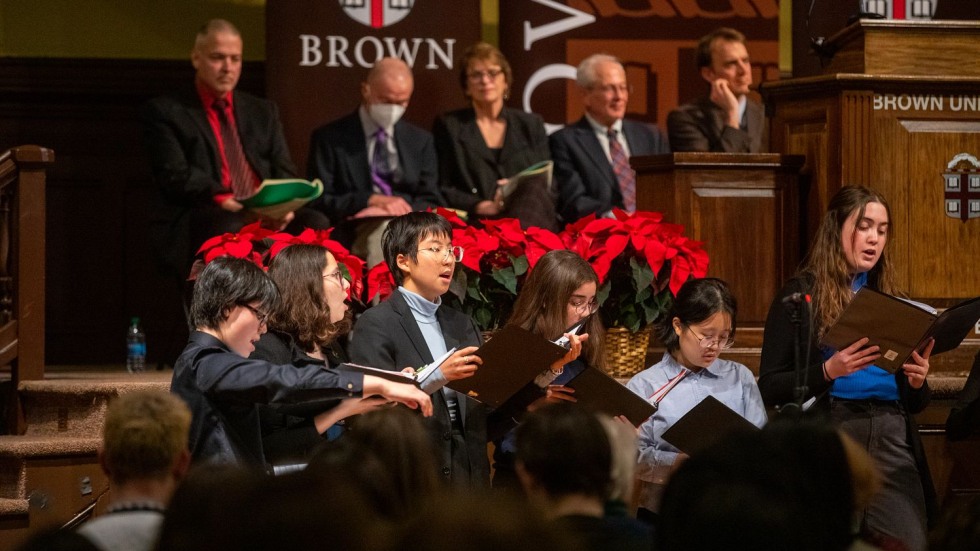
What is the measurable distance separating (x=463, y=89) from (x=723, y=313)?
122 inches

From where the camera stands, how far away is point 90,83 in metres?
7.79

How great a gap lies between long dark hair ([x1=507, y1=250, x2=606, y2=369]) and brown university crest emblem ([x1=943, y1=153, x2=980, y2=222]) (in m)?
1.52

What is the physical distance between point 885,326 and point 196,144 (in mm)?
3488

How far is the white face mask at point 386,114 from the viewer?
684 centimetres

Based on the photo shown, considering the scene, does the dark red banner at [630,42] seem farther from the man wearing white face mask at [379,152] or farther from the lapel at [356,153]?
the lapel at [356,153]

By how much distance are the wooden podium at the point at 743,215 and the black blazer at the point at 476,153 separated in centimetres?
173

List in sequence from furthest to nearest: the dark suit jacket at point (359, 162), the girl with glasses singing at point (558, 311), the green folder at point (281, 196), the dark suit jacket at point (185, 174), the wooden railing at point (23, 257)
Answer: the dark suit jacket at point (359, 162), the dark suit jacket at point (185, 174), the green folder at point (281, 196), the wooden railing at point (23, 257), the girl with glasses singing at point (558, 311)

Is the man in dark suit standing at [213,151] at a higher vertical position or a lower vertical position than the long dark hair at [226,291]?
higher

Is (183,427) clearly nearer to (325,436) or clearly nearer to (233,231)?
(325,436)

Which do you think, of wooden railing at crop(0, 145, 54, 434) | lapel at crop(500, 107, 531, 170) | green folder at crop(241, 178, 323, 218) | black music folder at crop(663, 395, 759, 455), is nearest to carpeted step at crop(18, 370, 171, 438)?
wooden railing at crop(0, 145, 54, 434)

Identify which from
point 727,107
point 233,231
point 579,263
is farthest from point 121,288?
point 579,263

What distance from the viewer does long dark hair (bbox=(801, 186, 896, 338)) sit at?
14.2 feet

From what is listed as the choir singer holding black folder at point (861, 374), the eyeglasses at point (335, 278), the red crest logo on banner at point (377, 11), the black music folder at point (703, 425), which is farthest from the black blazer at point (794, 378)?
the red crest logo on banner at point (377, 11)

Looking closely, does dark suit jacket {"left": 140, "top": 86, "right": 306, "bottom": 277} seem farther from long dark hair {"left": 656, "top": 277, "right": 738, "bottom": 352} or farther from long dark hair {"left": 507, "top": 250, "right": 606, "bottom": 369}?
long dark hair {"left": 656, "top": 277, "right": 738, "bottom": 352}
